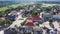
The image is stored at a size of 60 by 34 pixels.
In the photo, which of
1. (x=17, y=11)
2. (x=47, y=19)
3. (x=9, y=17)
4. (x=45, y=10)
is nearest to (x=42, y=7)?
(x=45, y=10)

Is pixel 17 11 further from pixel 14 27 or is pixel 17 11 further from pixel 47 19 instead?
pixel 47 19

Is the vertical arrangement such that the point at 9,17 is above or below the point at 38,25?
above

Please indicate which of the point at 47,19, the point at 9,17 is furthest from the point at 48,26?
the point at 9,17

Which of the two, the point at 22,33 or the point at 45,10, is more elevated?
the point at 45,10

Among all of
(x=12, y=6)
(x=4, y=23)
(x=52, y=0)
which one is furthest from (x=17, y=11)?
(x=52, y=0)

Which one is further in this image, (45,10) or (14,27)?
(45,10)

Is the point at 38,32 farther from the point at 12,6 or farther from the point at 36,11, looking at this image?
the point at 12,6

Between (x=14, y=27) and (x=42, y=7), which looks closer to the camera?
(x=14, y=27)

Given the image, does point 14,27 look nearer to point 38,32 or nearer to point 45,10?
point 38,32

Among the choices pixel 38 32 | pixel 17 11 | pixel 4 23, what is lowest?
pixel 38 32
